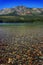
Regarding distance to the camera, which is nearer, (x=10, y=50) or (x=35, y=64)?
(x=35, y=64)

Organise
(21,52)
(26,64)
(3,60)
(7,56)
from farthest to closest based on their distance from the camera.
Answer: (21,52)
(7,56)
(3,60)
(26,64)

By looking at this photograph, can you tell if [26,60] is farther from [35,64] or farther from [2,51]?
[2,51]

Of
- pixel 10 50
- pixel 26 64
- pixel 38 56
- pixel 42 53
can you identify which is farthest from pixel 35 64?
pixel 10 50

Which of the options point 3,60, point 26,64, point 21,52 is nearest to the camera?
point 26,64

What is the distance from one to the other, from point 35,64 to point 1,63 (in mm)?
759

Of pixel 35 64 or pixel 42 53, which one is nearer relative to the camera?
pixel 35 64

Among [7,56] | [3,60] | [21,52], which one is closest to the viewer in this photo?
[3,60]

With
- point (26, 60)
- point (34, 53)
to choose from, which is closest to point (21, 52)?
point (34, 53)

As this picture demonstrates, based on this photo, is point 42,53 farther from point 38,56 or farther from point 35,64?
point 35,64

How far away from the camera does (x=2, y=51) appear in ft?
16.6

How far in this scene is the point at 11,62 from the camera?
4.18 metres

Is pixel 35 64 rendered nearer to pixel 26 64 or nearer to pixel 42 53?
pixel 26 64

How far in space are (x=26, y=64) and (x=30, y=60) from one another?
10.5 inches

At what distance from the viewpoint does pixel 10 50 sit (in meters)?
5.16
